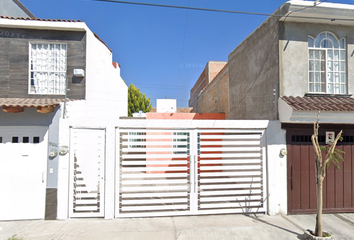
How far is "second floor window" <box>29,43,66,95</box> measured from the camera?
20.0 ft

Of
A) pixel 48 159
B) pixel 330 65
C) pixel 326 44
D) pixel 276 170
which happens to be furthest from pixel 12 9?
pixel 330 65

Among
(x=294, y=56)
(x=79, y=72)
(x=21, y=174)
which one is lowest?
(x=21, y=174)

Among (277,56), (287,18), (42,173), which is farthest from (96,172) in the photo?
(287,18)

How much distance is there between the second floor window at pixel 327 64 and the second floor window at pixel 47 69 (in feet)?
25.5

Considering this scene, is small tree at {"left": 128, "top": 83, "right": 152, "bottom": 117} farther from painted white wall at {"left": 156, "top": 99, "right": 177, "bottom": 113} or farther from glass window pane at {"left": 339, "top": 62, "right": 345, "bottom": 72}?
glass window pane at {"left": 339, "top": 62, "right": 345, "bottom": 72}

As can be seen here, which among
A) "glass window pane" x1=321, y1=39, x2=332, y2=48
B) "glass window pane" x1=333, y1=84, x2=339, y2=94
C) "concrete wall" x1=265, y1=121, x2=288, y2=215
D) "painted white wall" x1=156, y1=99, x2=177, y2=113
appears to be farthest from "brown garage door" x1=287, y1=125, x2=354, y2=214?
"painted white wall" x1=156, y1=99, x2=177, y2=113

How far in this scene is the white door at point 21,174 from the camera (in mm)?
4555

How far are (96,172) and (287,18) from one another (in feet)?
21.8

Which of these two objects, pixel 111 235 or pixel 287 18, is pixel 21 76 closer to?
pixel 111 235

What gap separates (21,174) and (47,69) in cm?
339

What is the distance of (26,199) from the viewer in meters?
4.60

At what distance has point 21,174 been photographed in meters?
4.59

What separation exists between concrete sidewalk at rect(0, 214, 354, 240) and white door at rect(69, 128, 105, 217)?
11.6 inches

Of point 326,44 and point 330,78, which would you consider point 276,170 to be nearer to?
point 330,78
